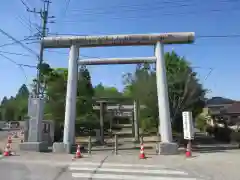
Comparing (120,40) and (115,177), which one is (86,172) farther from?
(120,40)

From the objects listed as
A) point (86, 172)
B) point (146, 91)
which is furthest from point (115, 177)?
point (146, 91)

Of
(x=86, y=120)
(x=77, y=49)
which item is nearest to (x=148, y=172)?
(x=77, y=49)

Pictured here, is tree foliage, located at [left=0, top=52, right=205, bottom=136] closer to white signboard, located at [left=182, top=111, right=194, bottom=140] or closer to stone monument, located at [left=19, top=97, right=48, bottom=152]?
stone monument, located at [left=19, top=97, right=48, bottom=152]

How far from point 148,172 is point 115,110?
105 ft

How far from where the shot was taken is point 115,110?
138 ft

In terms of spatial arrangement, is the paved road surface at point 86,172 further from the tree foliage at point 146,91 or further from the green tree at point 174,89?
the green tree at point 174,89

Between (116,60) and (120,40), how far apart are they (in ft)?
3.90

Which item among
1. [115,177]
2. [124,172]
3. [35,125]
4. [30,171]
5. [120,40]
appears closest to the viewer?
[115,177]

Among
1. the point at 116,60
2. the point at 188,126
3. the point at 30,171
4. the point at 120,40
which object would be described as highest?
the point at 120,40

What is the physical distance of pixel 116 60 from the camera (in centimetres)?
1720

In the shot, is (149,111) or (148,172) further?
(149,111)

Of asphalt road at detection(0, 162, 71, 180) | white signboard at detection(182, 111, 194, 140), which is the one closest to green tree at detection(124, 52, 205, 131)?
white signboard at detection(182, 111, 194, 140)

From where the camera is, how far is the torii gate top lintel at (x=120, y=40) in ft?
55.2

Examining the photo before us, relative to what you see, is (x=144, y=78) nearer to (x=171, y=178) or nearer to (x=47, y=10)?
(x=47, y=10)
